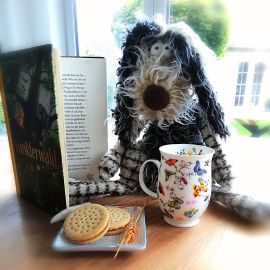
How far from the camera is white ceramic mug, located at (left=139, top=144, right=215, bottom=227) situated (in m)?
0.40

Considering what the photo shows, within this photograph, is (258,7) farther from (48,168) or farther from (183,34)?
(48,168)

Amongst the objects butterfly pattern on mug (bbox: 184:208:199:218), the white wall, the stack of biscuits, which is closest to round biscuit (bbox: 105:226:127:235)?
the stack of biscuits

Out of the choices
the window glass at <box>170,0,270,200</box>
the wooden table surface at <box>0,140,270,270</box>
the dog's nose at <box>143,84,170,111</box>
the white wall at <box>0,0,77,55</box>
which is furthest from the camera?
the white wall at <box>0,0,77,55</box>

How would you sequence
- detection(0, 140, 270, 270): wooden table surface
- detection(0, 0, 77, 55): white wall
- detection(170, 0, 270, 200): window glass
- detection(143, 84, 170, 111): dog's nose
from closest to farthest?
detection(0, 140, 270, 270): wooden table surface
detection(143, 84, 170, 111): dog's nose
detection(170, 0, 270, 200): window glass
detection(0, 0, 77, 55): white wall

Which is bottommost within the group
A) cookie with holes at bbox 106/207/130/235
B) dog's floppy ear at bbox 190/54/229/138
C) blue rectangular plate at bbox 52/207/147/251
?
blue rectangular plate at bbox 52/207/147/251

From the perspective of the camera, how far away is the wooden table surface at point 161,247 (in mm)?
349

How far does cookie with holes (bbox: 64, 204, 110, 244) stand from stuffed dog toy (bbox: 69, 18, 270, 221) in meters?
0.11

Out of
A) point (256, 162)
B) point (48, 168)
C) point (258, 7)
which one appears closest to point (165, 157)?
point (48, 168)

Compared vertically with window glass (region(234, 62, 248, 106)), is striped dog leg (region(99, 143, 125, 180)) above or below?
below

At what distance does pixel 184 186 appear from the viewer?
0.41m

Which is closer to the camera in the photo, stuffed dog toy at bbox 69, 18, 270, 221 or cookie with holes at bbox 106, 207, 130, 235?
cookie with holes at bbox 106, 207, 130, 235

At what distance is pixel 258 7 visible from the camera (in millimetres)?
707

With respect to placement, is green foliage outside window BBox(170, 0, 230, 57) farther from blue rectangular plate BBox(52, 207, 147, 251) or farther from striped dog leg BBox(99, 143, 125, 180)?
blue rectangular plate BBox(52, 207, 147, 251)

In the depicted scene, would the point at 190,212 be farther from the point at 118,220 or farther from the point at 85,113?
the point at 85,113
